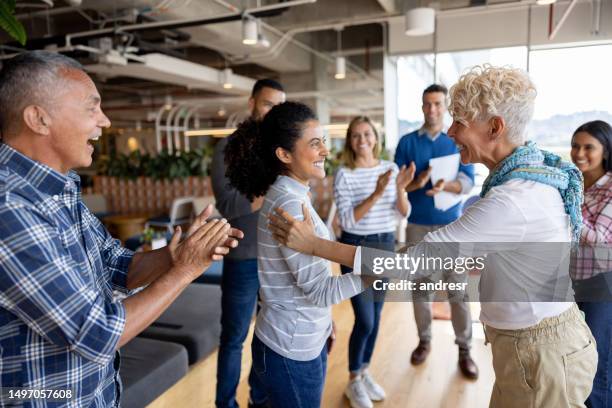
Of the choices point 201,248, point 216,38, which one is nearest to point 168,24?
point 216,38

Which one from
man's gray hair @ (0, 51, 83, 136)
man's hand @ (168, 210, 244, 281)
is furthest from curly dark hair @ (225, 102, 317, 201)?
man's gray hair @ (0, 51, 83, 136)

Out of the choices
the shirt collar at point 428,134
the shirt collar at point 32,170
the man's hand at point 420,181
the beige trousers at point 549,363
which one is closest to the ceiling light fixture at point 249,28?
the shirt collar at point 428,134

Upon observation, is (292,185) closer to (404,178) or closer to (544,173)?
(544,173)

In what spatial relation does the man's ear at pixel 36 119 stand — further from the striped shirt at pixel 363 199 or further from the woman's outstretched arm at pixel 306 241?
the striped shirt at pixel 363 199

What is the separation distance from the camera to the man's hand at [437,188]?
2.73 meters

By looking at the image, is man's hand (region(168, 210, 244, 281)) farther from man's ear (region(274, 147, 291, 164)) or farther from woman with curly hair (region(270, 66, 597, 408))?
man's ear (region(274, 147, 291, 164))

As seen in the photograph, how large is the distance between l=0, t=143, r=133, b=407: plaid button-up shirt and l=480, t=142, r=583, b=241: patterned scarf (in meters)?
1.11

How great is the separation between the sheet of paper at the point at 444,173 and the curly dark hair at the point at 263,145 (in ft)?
4.77

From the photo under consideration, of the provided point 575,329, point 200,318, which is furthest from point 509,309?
point 200,318

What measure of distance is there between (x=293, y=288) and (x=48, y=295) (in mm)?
771

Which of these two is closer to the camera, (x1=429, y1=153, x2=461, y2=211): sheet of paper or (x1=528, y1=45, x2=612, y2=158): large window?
(x1=429, y1=153, x2=461, y2=211): sheet of paper

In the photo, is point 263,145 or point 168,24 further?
point 168,24

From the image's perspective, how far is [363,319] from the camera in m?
2.51

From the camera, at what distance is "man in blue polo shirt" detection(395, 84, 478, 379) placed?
9.48 ft
